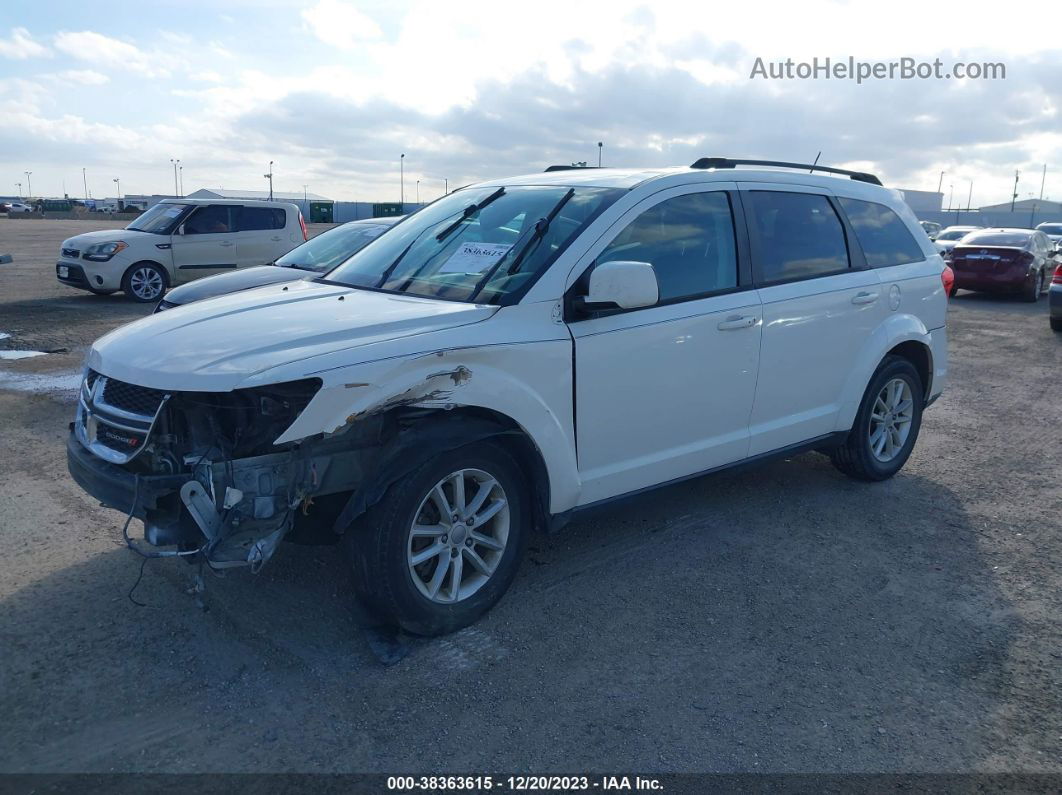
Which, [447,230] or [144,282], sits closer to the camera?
[447,230]

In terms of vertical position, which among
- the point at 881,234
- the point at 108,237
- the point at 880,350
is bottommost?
the point at 880,350

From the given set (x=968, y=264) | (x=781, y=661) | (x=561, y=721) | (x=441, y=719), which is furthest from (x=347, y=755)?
(x=968, y=264)

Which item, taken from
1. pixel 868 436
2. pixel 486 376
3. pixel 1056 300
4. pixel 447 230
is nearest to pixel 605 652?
pixel 486 376

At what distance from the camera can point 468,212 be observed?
15.7 feet

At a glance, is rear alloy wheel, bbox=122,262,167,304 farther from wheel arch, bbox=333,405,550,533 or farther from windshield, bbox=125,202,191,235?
wheel arch, bbox=333,405,550,533

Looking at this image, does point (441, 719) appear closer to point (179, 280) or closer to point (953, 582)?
point (953, 582)

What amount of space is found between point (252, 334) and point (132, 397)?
0.55m

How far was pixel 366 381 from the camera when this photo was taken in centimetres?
336

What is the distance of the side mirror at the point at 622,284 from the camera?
3840mm

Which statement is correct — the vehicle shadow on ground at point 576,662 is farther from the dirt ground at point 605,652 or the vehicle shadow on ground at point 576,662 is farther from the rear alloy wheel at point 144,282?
the rear alloy wheel at point 144,282

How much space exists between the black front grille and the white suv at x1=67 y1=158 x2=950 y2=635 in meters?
0.01

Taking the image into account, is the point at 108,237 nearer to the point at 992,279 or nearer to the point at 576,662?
the point at 576,662

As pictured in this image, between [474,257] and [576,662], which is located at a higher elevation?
[474,257]

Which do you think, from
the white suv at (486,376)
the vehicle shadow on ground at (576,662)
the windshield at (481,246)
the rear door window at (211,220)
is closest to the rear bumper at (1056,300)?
the white suv at (486,376)
